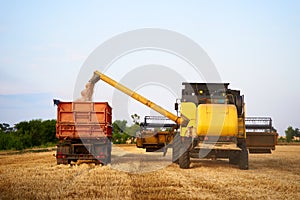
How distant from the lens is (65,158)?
50.2ft

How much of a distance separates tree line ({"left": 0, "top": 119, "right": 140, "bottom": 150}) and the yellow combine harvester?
2009cm

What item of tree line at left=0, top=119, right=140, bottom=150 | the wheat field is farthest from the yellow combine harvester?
tree line at left=0, top=119, right=140, bottom=150

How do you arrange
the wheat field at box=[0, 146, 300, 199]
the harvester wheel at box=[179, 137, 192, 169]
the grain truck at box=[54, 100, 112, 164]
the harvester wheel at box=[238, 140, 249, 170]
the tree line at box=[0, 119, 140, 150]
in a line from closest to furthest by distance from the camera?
the wheat field at box=[0, 146, 300, 199]
the harvester wheel at box=[238, 140, 249, 170]
the harvester wheel at box=[179, 137, 192, 169]
the grain truck at box=[54, 100, 112, 164]
the tree line at box=[0, 119, 140, 150]

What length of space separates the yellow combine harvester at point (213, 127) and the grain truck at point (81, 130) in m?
3.11

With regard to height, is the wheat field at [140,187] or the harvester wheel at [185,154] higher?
the harvester wheel at [185,154]

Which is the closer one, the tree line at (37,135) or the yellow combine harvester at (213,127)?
the yellow combine harvester at (213,127)

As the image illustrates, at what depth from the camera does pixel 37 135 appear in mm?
53312

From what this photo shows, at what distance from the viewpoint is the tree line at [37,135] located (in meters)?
40.2

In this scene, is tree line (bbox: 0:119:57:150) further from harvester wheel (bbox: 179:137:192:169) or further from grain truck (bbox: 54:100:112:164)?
harvester wheel (bbox: 179:137:192:169)

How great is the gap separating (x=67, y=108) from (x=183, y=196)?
905cm

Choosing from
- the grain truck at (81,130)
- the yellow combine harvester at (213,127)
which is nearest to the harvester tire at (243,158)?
the yellow combine harvester at (213,127)

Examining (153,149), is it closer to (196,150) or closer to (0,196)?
(196,150)

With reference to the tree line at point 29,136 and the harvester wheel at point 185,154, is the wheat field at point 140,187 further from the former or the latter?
the tree line at point 29,136

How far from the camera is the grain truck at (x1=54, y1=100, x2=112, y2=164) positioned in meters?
A: 15.3
